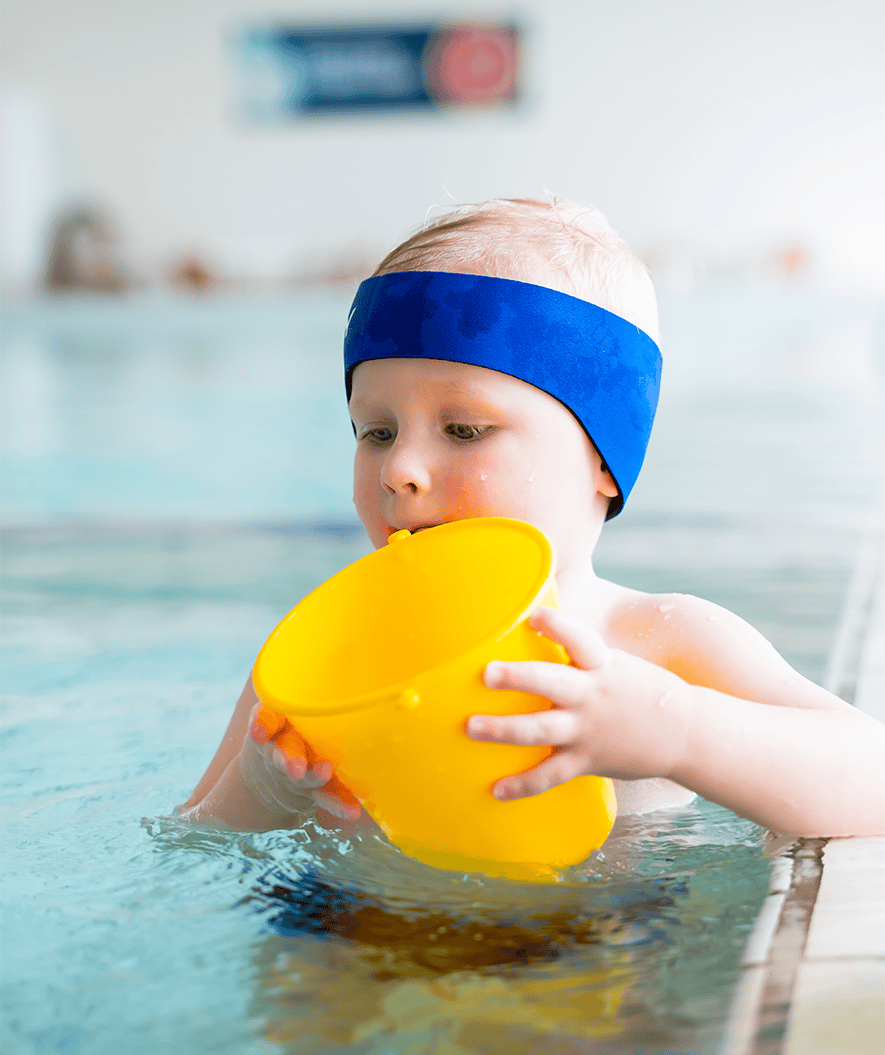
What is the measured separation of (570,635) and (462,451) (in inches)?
12.1

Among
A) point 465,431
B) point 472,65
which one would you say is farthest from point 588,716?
point 472,65

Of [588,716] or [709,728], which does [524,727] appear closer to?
[588,716]

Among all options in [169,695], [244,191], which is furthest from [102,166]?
[169,695]

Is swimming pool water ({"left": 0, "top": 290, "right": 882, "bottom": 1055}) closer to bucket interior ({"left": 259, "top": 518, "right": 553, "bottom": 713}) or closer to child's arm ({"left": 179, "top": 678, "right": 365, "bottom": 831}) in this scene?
child's arm ({"left": 179, "top": 678, "right": 365, "bottom": 831})

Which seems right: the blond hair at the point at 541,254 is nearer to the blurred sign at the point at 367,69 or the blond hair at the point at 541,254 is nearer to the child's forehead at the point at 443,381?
the child's forehead at the point at 443,381

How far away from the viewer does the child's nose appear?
1151 mm

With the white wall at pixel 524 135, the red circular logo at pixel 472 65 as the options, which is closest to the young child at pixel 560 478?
the white wall at pixel 524 135

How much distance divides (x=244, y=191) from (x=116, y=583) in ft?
42.0

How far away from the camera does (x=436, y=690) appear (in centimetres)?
91

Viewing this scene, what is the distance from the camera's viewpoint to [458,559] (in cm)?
111

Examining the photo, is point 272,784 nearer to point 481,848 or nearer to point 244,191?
point 481,848

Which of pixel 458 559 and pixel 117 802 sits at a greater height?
pixel 458 559

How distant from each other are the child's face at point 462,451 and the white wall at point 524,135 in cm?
1226

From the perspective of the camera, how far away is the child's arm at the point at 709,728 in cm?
94
